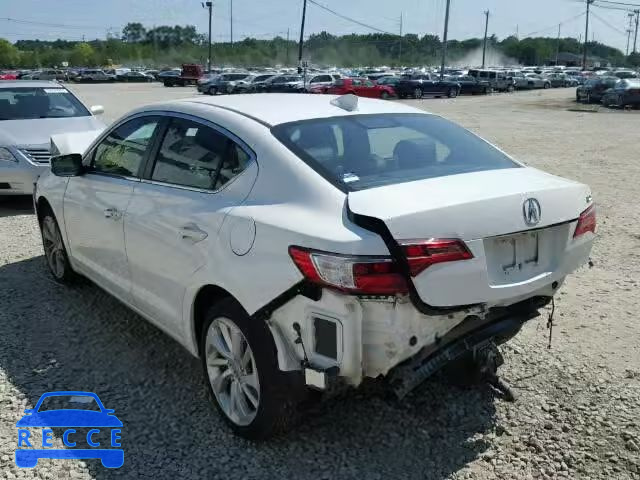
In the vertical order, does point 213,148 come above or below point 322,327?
above

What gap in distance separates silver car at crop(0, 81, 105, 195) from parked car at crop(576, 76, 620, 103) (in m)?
32.7

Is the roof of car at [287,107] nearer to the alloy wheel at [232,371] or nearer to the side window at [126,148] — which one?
the side window at [126,148]

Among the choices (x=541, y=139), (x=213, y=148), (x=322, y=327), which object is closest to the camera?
(x=322, y=327)

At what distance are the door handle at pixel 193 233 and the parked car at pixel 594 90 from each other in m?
36.8

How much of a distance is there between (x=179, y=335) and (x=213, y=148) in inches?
41.0

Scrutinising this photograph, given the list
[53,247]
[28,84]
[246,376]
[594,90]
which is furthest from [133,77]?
[246,376]

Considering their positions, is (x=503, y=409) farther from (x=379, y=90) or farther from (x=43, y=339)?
(x=379, y=90)

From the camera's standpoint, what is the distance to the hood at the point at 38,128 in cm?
843

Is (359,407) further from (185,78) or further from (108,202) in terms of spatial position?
(185,78)

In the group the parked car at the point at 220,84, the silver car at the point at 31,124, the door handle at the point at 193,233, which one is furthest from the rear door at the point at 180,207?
the parked car at the point at 220,84

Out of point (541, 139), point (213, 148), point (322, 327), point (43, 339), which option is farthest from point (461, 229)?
point (541, 139)

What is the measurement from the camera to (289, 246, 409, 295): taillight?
2.63m

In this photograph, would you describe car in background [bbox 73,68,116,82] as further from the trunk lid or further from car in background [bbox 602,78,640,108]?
the trunk lid

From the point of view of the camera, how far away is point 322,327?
2.76 m
